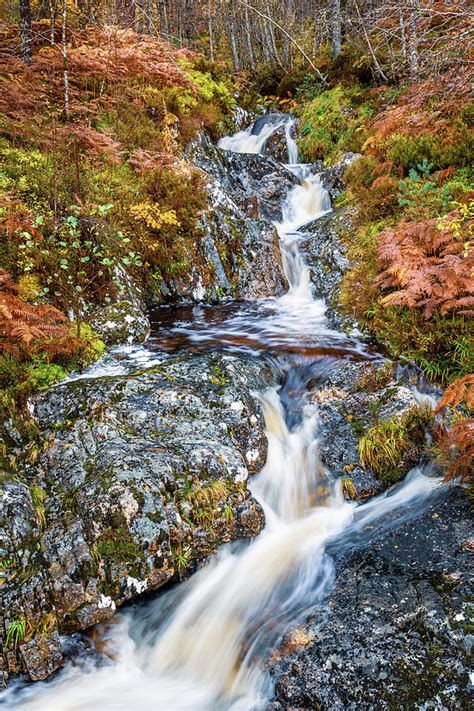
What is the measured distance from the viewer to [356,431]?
4.89 meters

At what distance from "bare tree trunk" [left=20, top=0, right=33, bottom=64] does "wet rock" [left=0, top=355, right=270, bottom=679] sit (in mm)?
8500

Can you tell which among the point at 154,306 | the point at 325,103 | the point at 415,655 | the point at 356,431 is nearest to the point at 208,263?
the point at 154,306

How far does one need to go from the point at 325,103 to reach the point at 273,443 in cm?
1310

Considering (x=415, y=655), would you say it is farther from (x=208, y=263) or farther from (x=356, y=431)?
(x=208, y=263)

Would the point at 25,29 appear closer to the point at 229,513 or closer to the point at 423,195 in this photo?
the point at 423,195

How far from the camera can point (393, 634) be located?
292cm

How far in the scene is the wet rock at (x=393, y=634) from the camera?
2617 millimetres

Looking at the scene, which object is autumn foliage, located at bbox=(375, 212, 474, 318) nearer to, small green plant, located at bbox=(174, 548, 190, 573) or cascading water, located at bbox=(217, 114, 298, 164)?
small green plant, located at bbox=(174, 548, 190, 573)

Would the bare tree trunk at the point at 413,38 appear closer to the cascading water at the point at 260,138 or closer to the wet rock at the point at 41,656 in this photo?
the cascading water at the point at 260,138

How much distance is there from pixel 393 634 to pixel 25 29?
11341mm

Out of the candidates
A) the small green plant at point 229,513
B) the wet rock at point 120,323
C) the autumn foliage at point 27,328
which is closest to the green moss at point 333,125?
the wet rock at point 120,323

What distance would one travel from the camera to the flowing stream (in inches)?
123

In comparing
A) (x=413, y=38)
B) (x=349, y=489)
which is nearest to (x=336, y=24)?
(x=413, y=38)

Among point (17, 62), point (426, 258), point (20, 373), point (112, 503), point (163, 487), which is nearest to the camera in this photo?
point (112, 503)
